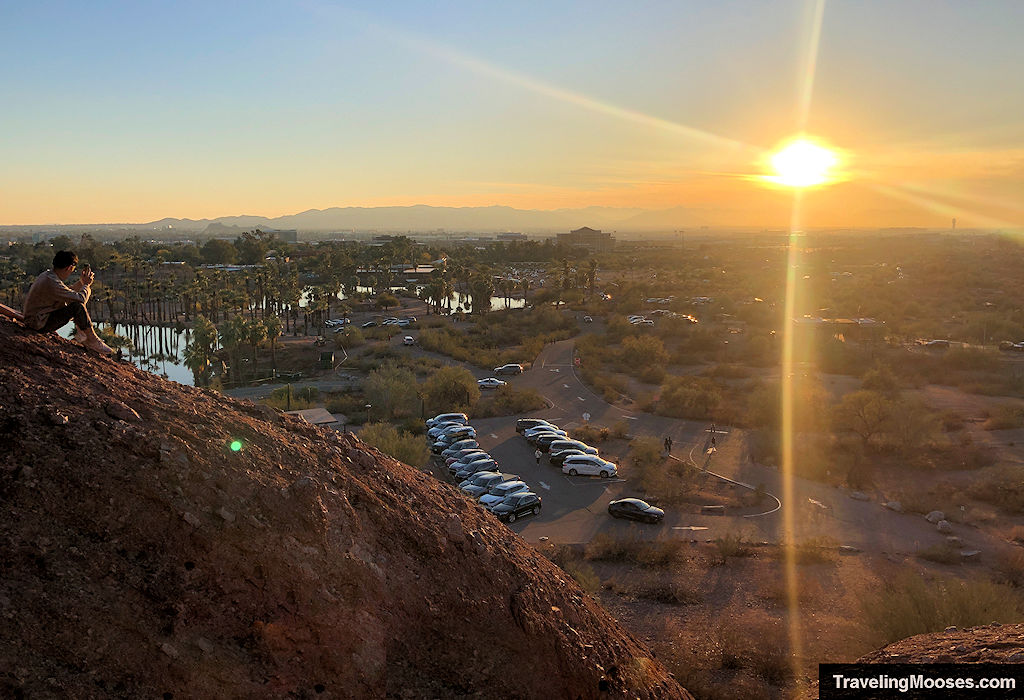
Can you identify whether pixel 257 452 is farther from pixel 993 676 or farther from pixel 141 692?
pixel 993 676

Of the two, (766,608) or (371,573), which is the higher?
(371,573)

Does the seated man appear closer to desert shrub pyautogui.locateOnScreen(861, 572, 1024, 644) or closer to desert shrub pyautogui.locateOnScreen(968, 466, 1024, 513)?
desert shrub pyautogui.locateOnScreen(861, 572, 1024, 644)

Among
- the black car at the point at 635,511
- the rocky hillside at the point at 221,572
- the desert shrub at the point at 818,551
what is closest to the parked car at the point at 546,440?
the black car at the point at 635,511

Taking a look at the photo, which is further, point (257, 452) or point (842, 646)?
point (842, 646)

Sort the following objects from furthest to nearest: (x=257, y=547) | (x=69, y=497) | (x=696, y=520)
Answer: (x=696, y=520) → (x=257, y=547) → (x=69, y=497)

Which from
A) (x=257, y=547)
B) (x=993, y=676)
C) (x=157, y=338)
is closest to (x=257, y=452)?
(x=257, y=547)

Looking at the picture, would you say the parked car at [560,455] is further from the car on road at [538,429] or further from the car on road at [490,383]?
the car on road at [490,383]
